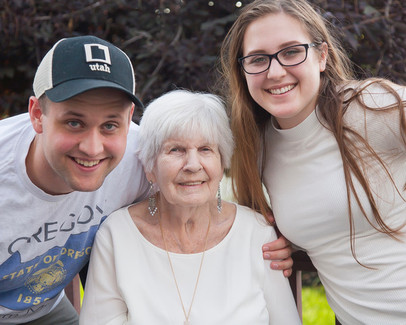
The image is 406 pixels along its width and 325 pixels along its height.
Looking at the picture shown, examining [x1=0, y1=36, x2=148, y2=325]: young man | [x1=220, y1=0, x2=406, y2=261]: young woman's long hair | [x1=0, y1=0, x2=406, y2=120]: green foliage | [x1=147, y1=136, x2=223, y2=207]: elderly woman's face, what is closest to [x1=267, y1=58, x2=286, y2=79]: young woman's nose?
[x1=220, y1=0, x2=406, y2=261]: young woman's long hair

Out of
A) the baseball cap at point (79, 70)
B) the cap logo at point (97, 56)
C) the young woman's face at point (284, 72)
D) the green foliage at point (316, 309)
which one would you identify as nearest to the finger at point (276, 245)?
the young woman's face at point (284, 72)

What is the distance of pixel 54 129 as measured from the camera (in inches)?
74.6

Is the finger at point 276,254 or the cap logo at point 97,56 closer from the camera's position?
the cap logo at point 97,56

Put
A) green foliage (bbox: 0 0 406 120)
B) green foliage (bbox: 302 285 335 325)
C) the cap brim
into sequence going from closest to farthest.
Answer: the cap brim, green foliage (bbox: 0 0 406 120), green foliage (bbox: 302 285 335 325)

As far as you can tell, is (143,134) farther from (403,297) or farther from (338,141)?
(403,297)

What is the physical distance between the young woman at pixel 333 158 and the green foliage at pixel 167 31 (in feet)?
2.89

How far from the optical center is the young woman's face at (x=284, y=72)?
2.11 metres

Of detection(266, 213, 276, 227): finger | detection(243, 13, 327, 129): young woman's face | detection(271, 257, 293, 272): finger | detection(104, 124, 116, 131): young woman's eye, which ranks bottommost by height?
detection(271, 257, 293, 272): finger

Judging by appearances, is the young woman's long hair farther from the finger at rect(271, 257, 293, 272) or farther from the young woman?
the finger at rect(271, 257, 293, 272)

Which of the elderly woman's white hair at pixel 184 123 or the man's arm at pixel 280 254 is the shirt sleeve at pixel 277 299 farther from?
the elderly woman's white hair at pixel 184 123

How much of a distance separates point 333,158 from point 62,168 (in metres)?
1.19

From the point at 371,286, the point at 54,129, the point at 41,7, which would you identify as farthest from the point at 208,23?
the point at 371,286

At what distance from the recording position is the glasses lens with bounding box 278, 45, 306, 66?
210 centimetres

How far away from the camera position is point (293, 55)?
2.11 meters
